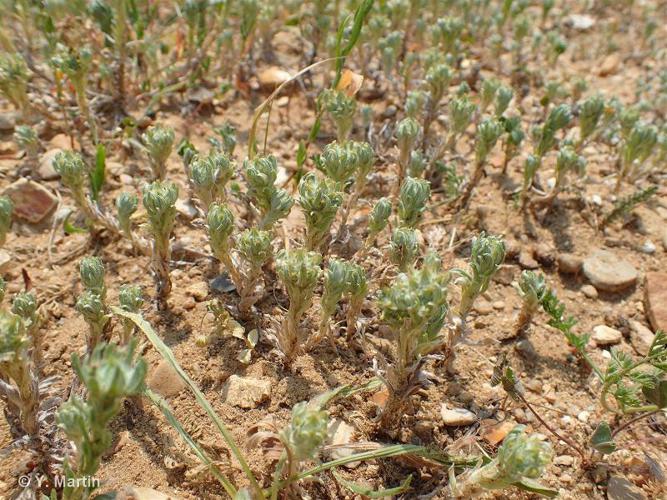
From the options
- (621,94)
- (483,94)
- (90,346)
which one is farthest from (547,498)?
(621,94)

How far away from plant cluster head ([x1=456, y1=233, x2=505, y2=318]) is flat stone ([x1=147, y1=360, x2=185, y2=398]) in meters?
1.32

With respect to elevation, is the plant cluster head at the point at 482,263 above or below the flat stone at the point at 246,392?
above

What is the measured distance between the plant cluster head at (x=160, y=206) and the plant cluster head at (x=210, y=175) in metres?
0.20

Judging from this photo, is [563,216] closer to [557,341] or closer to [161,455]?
[557,341]

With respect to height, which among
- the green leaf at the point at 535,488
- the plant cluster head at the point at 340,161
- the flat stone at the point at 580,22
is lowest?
the green leaf at the point at 535,488

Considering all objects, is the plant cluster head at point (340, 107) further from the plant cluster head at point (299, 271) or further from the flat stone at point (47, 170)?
the flat stone at point (47, 170)

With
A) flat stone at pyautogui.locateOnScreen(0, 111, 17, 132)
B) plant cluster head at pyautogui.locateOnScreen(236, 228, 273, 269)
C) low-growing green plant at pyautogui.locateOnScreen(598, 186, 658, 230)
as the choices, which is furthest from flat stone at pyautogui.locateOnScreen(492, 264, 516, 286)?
flat stone at pyautogui.locateOnScreen(0, 111, 17, 132)

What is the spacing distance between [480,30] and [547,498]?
434 centimetres

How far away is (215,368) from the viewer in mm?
2688

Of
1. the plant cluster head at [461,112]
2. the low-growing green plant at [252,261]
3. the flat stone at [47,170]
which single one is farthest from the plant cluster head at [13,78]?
the plant cluster head at [461,112]

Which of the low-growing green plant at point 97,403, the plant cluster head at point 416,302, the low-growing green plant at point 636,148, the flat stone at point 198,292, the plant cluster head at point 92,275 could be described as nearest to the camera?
the low-growing green plant at point 97,403

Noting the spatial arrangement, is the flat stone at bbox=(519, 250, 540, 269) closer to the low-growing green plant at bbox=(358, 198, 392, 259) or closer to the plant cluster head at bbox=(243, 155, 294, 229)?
the low-growing green plant at bbox=(358, 198, 392, 259)

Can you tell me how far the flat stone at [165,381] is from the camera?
257 cm

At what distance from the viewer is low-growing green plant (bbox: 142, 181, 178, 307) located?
2666 millimetres
